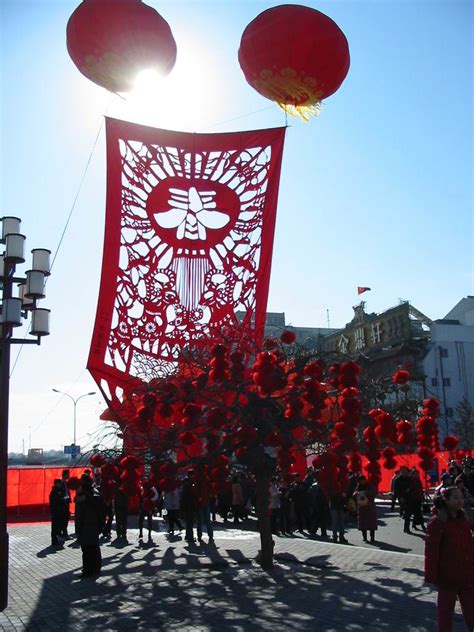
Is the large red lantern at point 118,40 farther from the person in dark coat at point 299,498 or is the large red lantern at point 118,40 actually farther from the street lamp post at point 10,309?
the person in dark coat at point 299,498

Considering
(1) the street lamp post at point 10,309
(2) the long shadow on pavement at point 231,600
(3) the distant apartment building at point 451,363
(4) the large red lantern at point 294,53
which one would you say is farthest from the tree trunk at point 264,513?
(3) the distant apartment building at point 451,363

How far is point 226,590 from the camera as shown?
9281 mm

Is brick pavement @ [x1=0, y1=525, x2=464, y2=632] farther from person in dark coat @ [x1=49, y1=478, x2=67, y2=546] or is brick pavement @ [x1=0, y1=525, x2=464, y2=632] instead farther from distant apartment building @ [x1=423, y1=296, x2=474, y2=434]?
distant apartment building @ [x1=423, y1=296, x2=474, y2=434]

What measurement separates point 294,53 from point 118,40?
265 centimetres

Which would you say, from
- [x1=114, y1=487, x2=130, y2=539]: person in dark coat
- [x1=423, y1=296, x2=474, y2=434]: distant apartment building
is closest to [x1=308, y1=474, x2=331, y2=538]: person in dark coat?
[x1=114, y1=487, x2=130, y2=539]: person in dark coat

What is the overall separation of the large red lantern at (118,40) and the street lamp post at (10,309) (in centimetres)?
278

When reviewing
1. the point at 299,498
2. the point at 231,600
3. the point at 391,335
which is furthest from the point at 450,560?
the point at 391,335

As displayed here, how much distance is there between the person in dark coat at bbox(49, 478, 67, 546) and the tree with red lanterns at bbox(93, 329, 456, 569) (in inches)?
216

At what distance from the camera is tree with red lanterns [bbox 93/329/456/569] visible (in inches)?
380

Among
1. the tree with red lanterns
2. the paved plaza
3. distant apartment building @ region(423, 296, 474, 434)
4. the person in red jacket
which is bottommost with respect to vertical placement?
the paved plaza

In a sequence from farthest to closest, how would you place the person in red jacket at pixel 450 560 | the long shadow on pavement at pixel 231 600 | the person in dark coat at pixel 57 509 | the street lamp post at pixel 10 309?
the person in dark coat at pixel 57 509, the street lamp post at pixel 10 309, the long shadow on pavement at pixel 231 600, the person in red jacket at pixel 450 560

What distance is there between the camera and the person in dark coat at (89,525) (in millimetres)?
10758

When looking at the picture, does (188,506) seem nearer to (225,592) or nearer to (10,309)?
(225,592)

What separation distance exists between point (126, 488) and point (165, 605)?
2232 mm
